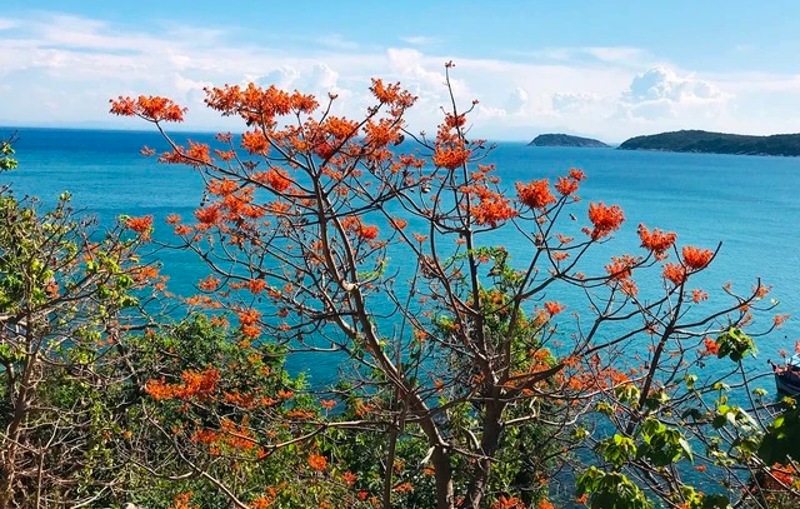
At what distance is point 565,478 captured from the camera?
14.8 meters

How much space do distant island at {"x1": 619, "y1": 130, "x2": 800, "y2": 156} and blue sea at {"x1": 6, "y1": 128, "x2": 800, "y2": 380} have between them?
66.0 metres

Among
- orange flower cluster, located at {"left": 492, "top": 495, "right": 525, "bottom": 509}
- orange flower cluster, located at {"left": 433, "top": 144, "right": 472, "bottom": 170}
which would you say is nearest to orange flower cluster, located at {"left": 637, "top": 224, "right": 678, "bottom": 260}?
orange flower cluster, located at {"left": 433, "top": 144, "right": 472, "bottom": 170}

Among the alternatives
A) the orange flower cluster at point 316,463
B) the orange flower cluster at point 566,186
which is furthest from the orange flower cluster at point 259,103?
the orange flower cluster at point 316,463

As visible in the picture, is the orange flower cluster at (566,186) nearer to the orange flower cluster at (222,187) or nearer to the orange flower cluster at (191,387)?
the orange flower cluster at (222,187)

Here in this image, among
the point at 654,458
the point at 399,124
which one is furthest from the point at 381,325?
the point at 654,458

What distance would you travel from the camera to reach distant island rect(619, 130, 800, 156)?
510 feet

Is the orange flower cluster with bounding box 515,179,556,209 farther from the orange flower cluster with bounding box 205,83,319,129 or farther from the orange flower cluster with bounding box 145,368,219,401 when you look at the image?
the orange flower cluster with bounding box 145,368,219,401

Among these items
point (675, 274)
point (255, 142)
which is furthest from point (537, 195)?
point (255, 142)

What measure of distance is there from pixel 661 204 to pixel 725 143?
422ft

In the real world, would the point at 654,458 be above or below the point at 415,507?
above

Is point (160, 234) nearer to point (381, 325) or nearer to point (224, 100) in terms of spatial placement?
point (381, 325)

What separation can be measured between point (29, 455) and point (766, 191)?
77.3 m

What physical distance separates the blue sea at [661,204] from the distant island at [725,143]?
6602 cm

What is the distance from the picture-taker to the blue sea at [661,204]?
1135 inches
